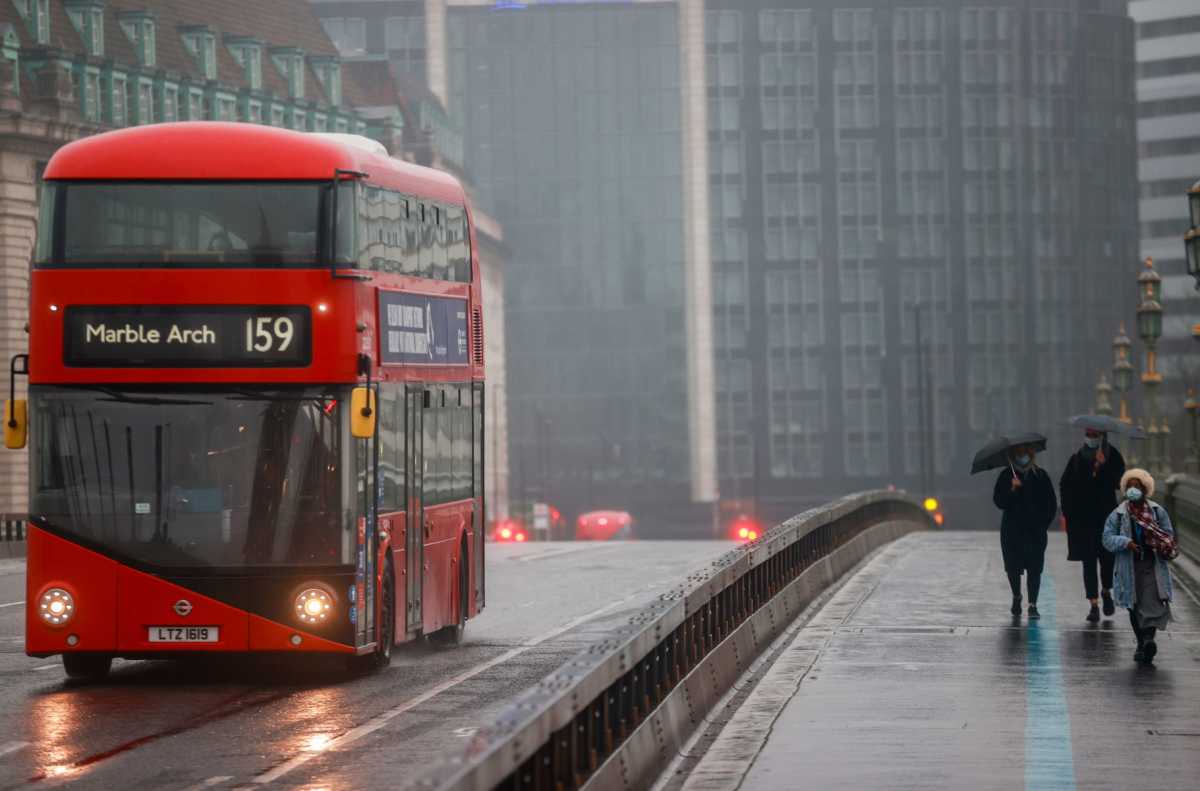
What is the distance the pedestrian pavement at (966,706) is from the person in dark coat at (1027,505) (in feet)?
2.00

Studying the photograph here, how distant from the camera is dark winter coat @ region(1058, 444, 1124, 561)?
72.1 feet

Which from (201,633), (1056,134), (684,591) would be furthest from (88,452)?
(1056,134)

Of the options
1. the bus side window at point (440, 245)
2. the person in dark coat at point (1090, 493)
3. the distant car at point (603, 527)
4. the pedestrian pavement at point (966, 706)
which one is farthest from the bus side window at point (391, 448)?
the distant car at point (603, 527)

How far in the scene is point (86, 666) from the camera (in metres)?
18.9

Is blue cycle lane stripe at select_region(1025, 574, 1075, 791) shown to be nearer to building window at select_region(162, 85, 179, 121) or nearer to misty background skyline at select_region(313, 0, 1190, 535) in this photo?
building window at select_region(162, 85, 179, 121)

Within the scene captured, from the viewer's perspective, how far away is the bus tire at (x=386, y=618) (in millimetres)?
18578

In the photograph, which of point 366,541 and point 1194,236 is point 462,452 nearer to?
point 366,541

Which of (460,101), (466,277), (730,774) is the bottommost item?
(730,774)

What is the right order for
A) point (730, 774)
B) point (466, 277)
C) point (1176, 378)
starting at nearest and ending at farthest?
1. point (730, 774)
2. point (466, 277)
3. point (1176, 378)

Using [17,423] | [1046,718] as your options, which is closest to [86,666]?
[17,423]

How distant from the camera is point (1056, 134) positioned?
480 feet

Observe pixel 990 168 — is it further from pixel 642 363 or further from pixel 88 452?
pixel 88 452

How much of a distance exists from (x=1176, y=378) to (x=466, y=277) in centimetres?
12169

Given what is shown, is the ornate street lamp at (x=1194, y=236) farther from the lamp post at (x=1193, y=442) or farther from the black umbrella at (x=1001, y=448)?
the lamp post at (x=1193, y=442)
